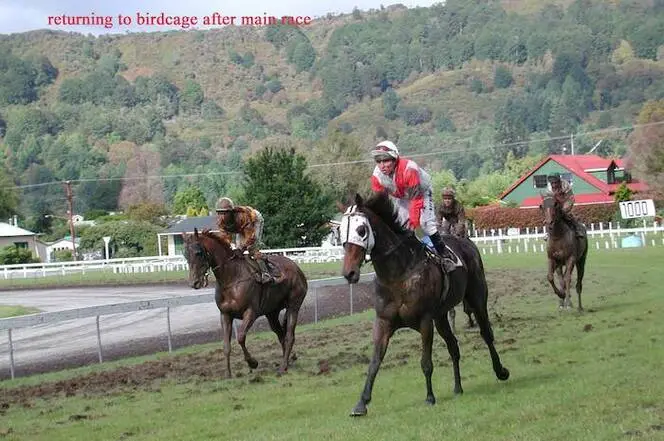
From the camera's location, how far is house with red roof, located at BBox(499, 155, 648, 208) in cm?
10638

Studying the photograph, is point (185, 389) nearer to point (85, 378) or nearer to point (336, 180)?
point (85, 378)

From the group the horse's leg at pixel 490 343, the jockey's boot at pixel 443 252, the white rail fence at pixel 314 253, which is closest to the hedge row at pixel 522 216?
the white rail fence at pixel 314 253

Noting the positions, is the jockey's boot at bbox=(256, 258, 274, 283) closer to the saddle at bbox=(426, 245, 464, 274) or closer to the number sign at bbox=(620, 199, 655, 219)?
the saddle at bbox=(426, 245, 464, 274)

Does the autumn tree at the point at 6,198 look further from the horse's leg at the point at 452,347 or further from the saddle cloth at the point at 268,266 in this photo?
the horse's leg at the point at 452,347

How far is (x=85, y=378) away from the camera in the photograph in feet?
56.1

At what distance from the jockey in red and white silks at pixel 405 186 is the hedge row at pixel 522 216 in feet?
227

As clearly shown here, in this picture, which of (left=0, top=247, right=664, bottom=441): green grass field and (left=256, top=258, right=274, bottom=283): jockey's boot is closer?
(left=0, top=247, right=664, bottom=441): green grass field

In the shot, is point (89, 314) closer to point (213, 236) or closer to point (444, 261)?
point (213, 236)

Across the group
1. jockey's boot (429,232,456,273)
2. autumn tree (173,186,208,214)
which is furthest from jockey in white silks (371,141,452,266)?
autumn tree (173,186,208,214)

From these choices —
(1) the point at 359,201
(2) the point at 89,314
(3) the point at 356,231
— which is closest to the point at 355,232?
(3) the point at 356,231

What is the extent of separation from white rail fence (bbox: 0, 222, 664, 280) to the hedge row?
58.8 feet

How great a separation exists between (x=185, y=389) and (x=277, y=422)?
377 cm

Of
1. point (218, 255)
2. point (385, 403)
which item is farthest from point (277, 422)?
point (218, 255)

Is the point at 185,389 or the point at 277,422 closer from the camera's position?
the point at 277,422
